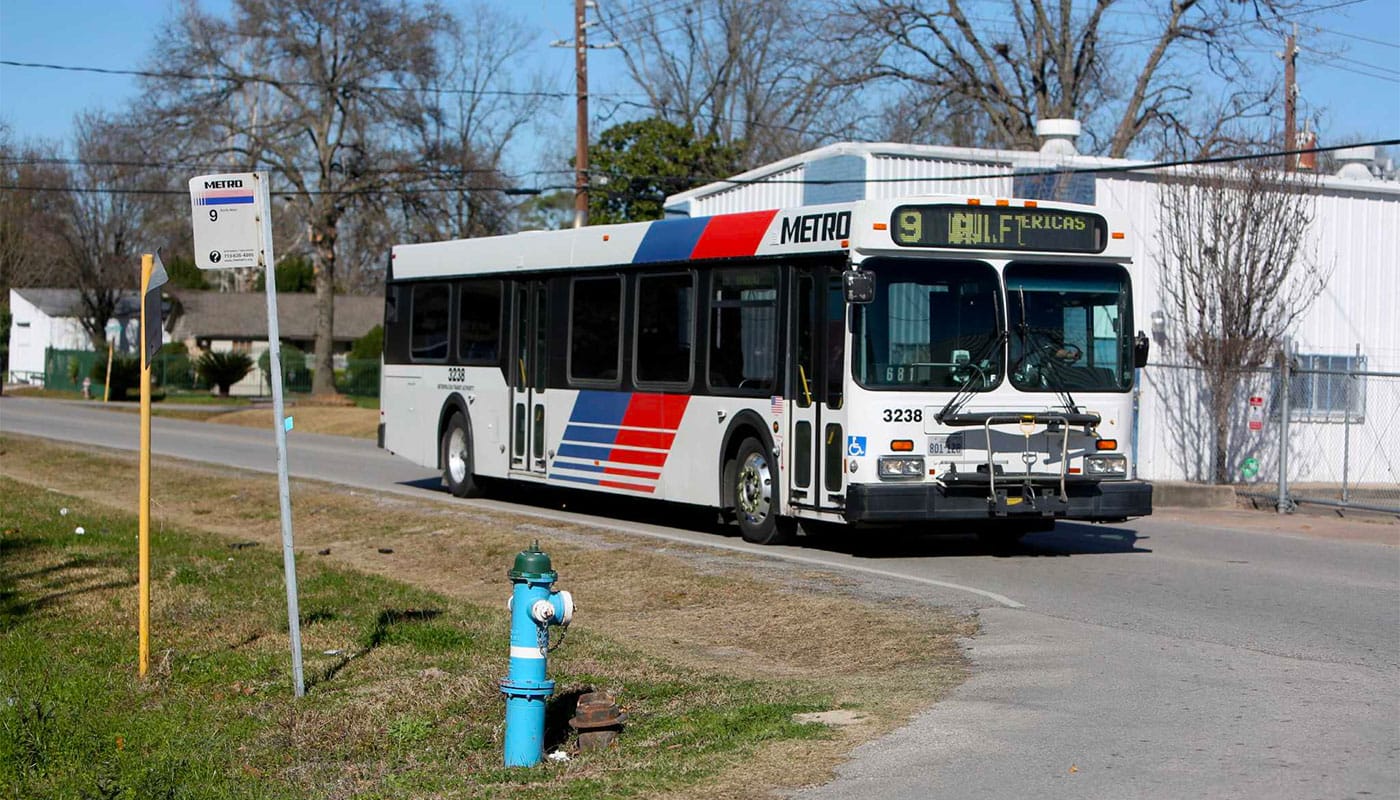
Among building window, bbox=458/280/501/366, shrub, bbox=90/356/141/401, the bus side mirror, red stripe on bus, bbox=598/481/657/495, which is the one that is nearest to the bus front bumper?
the bus side mirror

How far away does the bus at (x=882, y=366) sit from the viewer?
1393 cm

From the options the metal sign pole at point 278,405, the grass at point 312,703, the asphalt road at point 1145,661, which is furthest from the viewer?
the metal sign pole at point 278,405

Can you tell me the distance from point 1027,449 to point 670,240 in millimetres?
4707

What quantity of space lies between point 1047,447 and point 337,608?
6.34 meters

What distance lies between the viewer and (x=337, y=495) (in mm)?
19938

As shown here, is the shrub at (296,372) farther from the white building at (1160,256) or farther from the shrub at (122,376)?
the white building at (1160,256)

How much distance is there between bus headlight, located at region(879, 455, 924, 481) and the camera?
45.3 ft

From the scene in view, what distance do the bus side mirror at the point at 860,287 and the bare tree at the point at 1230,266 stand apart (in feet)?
41.0

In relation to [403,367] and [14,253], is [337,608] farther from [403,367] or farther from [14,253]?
[14,253]

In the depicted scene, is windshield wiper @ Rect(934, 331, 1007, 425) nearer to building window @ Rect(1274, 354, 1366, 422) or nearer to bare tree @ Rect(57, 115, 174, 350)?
building window @ Rect(1274, 354, 1366, 422)

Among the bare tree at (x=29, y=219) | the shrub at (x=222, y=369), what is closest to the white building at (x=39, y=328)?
the bare tree at (x=29, y=219)

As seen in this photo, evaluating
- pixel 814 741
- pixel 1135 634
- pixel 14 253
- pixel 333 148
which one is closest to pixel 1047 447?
pixel 1135 634

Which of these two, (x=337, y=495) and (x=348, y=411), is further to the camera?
(x=348, y=411)

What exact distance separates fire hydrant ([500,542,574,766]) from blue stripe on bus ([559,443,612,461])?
10.2 metres
